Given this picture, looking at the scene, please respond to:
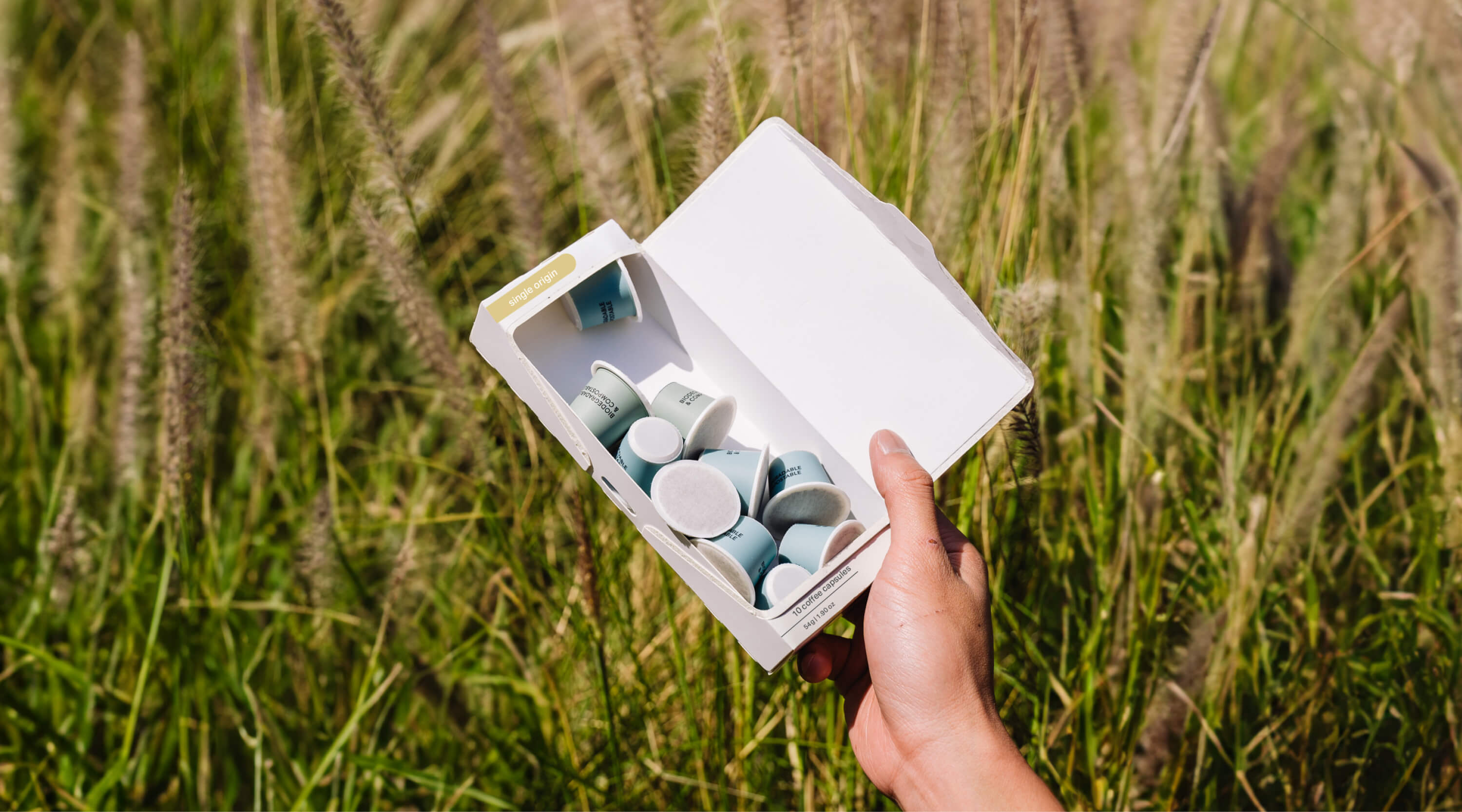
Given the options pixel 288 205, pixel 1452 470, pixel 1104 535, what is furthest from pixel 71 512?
pixel 1452 470

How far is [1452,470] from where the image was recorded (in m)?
1.52

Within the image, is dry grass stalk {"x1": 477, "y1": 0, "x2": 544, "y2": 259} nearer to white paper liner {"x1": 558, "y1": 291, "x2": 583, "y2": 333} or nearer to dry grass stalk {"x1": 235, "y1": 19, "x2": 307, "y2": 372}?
white paper liner {"x1": 558, "y1": 291, "x2": 583, "y2": 333}

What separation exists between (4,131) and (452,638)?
174 cm

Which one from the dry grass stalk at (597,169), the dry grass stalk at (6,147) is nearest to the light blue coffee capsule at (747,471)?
the dry grass stalk at (597,169)

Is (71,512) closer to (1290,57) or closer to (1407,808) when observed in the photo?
(1407,808)

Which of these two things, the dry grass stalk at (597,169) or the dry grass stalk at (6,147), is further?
the dry grass stalk at (6,147)

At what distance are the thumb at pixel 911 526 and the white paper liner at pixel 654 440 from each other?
40cm

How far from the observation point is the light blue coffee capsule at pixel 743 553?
1374mm

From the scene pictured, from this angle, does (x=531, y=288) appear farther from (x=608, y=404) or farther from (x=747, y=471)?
(x=747, y=471)

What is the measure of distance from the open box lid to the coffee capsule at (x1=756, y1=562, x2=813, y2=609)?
0.72 feet

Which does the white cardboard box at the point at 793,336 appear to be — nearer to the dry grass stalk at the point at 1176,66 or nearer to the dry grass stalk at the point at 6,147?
the dry grass stalk at the point at 1176,66

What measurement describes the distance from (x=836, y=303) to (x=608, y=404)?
1.52 feet

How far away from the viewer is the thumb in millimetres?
1336

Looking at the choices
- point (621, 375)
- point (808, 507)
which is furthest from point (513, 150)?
point (808, 507)
